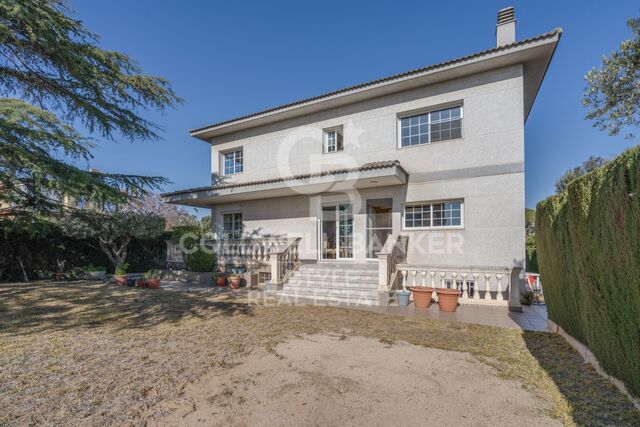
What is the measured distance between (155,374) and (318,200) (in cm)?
907

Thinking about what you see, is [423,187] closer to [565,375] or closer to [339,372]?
[565,375]

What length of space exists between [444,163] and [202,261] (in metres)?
10.7

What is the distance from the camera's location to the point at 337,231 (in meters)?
11.9

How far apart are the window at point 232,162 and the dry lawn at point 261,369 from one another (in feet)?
29.5

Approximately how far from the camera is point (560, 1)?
30.5 feet

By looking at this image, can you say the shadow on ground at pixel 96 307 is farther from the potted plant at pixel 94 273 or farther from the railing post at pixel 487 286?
the railing post at pixel 487 286

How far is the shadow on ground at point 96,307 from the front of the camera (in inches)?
253

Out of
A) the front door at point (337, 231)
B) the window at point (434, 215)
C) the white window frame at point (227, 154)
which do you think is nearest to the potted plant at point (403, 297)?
the window at point (434, 215)

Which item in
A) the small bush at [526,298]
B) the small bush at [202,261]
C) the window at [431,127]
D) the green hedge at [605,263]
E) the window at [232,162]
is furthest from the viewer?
the window at [232,162]

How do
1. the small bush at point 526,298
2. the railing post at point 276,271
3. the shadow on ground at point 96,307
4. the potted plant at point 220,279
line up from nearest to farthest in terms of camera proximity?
1. the shadow on ground at point 96,307
2. the small bush at point 526,298
3. the railing post at point 276,271
4. the potted plant at point 220,279

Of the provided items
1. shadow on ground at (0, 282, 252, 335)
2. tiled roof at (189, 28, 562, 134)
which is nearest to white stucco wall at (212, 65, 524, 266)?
tiled roof at (189, 28, 562, 134)

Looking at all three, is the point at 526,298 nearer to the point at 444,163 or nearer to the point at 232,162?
the point at 444,163

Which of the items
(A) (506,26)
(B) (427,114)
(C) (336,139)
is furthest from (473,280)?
(A) (506,26)

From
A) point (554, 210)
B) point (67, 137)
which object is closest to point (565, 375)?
point (554, 210)
